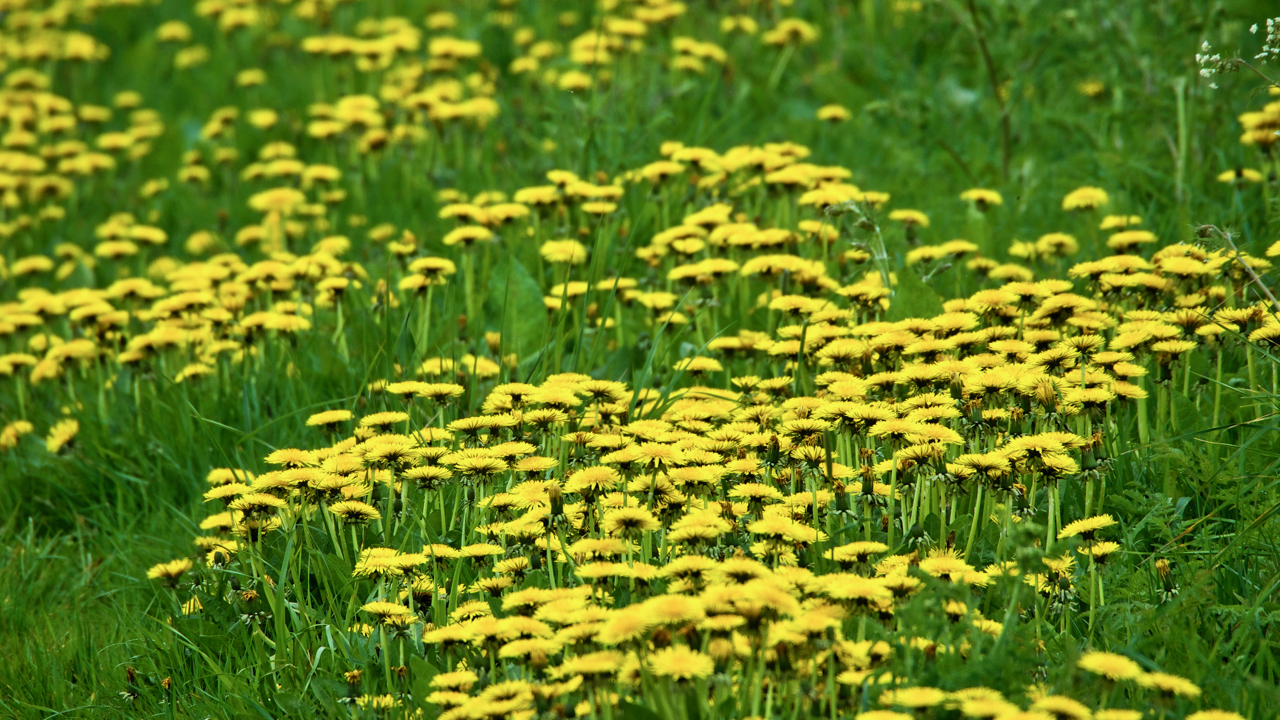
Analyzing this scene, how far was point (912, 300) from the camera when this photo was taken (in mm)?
4203

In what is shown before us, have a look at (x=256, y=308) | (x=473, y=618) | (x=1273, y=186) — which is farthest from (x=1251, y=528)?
(x=256, y=308)

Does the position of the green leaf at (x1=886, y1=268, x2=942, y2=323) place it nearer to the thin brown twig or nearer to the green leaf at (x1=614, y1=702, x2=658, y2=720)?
the thin brown twig

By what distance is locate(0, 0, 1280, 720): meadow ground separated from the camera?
2500mm

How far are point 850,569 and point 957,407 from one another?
772 millimetres

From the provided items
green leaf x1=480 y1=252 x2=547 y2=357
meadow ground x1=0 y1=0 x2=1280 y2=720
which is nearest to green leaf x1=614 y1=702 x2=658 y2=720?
meadow ground x1=0 y1=0 x2=1280 y2=720

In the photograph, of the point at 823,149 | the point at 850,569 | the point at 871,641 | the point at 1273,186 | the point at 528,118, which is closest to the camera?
the point at 871,641

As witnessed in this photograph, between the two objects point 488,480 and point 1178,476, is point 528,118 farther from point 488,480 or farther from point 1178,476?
point 1178,476

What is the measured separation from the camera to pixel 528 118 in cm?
699

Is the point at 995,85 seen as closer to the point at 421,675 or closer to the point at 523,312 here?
the point at 523,312

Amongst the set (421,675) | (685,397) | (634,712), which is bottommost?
(421,675)

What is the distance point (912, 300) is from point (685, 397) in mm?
926

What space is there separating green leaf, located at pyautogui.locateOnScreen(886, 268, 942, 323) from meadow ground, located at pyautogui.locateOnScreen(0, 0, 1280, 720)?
0.01m

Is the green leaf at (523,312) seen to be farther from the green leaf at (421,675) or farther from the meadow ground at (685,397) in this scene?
the green leaf at (421,675)

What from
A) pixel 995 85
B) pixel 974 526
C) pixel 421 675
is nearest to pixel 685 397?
pixel 974 526
